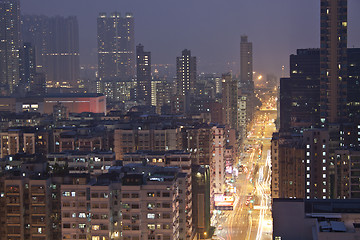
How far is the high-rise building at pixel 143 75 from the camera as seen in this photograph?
9788cm

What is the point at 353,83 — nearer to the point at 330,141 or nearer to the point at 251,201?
the point at 251,201

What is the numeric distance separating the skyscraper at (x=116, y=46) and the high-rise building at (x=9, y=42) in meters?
17.9

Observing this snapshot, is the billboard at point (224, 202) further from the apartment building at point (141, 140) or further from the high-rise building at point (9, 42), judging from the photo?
the high-rise building at point (9, 42)

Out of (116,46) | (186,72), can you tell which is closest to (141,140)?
(186,72)

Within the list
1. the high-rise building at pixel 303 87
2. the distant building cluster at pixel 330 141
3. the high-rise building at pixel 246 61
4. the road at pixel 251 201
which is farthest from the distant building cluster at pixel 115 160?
the high-rise building at pixel 246 61

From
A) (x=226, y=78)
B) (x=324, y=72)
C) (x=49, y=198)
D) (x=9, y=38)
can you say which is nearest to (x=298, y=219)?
(x=49, y=198)

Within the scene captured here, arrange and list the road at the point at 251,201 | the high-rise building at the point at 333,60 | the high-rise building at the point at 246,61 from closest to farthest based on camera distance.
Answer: the road at the point at 251,201, the high-rise building at the point at 333,60, the high-rise building at the point at 246,61

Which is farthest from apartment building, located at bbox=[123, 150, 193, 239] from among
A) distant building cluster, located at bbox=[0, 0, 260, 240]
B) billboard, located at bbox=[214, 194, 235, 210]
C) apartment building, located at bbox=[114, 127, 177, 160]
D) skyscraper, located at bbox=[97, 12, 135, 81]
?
skyscraper, located at bbox=[97, 12, 135, 81]

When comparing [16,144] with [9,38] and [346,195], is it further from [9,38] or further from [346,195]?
[9,38]

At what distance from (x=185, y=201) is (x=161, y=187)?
3.58 metres

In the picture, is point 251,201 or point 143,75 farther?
point 143,75

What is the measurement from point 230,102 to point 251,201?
1024 inches

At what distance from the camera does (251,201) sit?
131 feet

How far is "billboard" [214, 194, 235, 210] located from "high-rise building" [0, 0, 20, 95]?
58.5m
